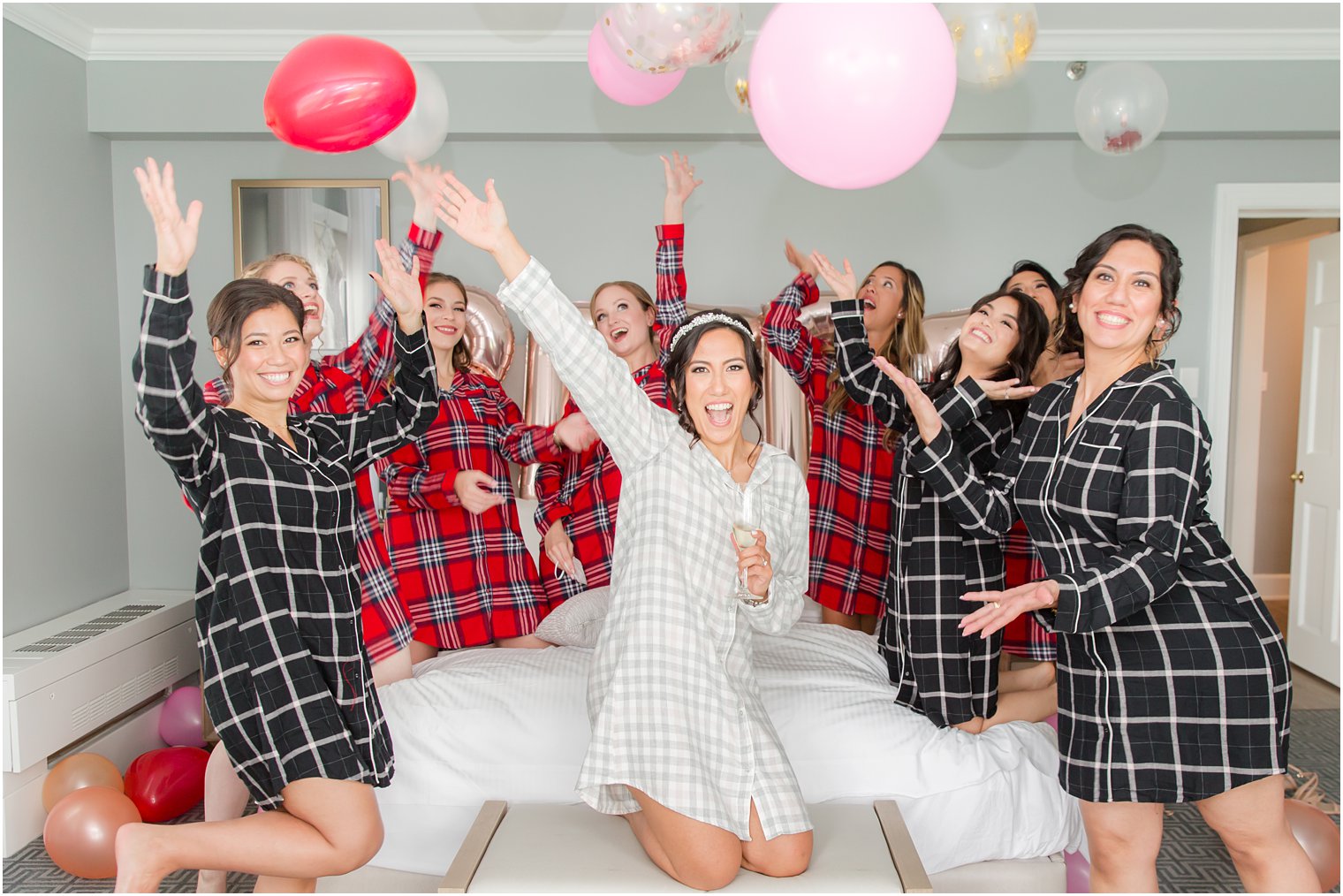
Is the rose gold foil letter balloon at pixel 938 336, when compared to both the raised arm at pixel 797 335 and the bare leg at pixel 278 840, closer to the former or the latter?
the raised arm at pixel 797 335

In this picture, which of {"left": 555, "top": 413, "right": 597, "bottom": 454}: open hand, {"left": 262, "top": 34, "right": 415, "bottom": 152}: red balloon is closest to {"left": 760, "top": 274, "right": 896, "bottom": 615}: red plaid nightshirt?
{"left": 555, "top": 413, "right": 597, "bottom": 454}: open hand

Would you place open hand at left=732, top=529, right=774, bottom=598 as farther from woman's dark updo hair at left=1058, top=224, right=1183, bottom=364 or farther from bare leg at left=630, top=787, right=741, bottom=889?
woman's dark updo hair at left=1058, top=224, right=1183, bottom=364

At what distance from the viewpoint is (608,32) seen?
7.30ft

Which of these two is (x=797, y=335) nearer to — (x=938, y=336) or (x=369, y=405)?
(x=938, y=336)

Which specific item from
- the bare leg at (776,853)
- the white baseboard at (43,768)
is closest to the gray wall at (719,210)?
the white baseboard at (43,768)

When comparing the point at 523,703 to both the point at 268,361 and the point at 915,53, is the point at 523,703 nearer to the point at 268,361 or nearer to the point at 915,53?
the point at 268,361

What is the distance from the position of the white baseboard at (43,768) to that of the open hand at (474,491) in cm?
153

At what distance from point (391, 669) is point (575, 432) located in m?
0.81

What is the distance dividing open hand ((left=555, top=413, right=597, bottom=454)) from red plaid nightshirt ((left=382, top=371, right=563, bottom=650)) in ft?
0.56

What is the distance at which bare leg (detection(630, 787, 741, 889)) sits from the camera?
6.12ft

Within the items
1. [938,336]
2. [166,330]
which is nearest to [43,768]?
[166,330]

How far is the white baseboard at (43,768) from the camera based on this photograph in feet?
9.04

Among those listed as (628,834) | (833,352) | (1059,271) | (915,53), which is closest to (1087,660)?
(628,834)

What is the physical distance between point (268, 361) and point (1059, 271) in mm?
3076
